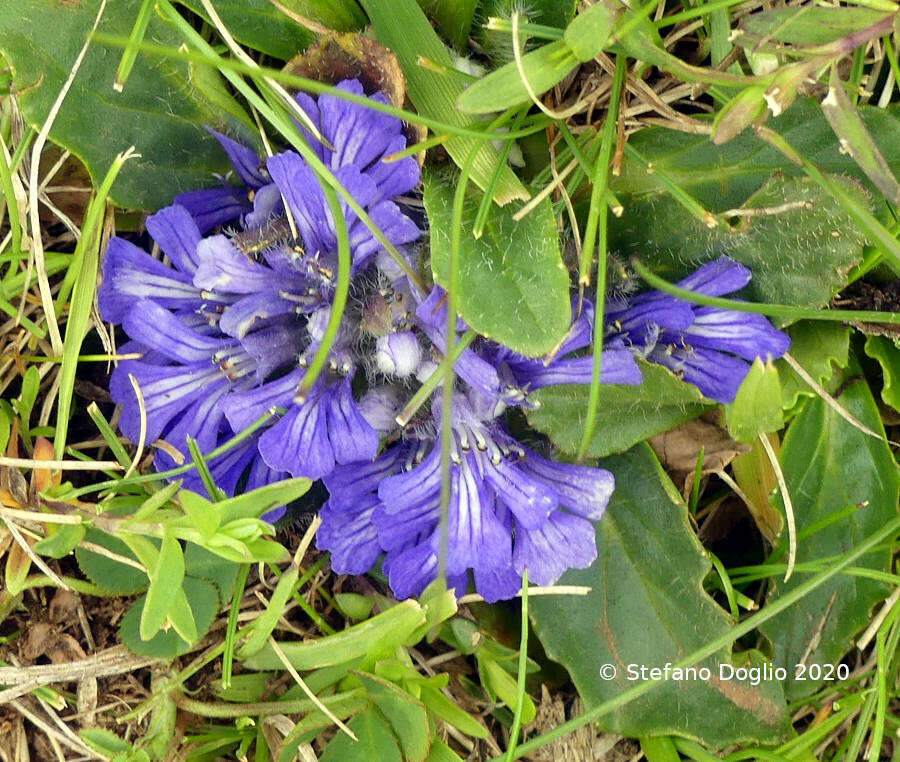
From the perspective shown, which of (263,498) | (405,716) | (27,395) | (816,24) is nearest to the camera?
(816,24)

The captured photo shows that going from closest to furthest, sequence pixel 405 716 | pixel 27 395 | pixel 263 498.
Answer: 1. pixel 263 498
2. pixel 405 716
3. pixel 27 395

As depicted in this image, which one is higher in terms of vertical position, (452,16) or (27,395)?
(452,16)

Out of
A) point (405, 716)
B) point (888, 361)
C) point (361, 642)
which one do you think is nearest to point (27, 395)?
point (361, 642)

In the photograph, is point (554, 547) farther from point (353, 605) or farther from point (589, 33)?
point (589, 33)

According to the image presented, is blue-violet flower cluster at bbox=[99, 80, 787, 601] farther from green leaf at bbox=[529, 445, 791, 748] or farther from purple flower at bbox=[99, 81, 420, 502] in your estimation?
green leaf at bbox=[529, 445, 791, 748]

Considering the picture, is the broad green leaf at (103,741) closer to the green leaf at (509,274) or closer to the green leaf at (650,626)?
the green leaf at (650,626)

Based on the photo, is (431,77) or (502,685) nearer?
(431,77)

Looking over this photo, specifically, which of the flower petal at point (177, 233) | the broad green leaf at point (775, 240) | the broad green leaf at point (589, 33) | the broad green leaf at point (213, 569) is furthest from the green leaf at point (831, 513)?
the flower petal at point (177, 233)

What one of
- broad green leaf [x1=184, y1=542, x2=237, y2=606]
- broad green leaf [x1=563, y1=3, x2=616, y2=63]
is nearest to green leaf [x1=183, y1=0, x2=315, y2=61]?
broad green leaf [x1=563, y1=3, x2=616, y2=63]
